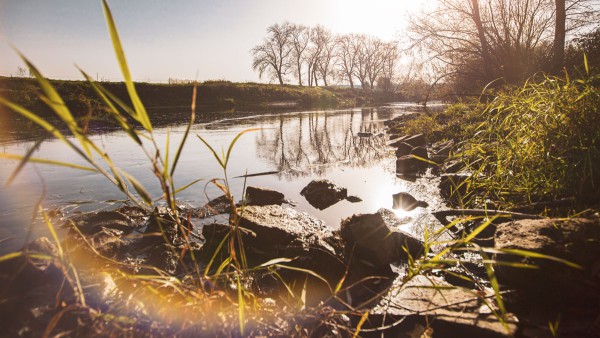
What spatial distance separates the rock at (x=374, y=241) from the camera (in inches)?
90.7

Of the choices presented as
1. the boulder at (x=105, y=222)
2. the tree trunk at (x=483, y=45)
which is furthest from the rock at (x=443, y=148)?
the boulder at (x=105, y=222)

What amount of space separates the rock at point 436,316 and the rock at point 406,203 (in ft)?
6.21

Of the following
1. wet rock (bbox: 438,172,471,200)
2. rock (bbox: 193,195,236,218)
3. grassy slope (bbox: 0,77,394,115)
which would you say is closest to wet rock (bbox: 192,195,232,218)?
rock (bbox: 193,195,236,218)

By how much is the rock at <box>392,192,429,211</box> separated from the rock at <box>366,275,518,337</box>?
189 centimetres

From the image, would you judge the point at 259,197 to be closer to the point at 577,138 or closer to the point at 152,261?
→ the point at 152,261

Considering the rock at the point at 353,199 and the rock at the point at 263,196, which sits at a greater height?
the rock at the point at 263,196

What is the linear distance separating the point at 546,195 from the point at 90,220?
165 inches

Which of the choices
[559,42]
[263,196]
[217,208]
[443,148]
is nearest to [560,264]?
[263,196]

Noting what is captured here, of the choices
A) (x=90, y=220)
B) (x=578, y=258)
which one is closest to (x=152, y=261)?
(x=90, y=220)

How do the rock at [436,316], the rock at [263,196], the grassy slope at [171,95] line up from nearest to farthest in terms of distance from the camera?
the rock at [436,316], the rock at [263,196], the grassy slope at [171,95]

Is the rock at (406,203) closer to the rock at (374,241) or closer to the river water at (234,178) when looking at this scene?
the river water at (234,178)

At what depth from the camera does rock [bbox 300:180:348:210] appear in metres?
3.88

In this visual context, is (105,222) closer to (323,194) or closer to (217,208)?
(217,208)

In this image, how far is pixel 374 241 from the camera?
234 centimetres
